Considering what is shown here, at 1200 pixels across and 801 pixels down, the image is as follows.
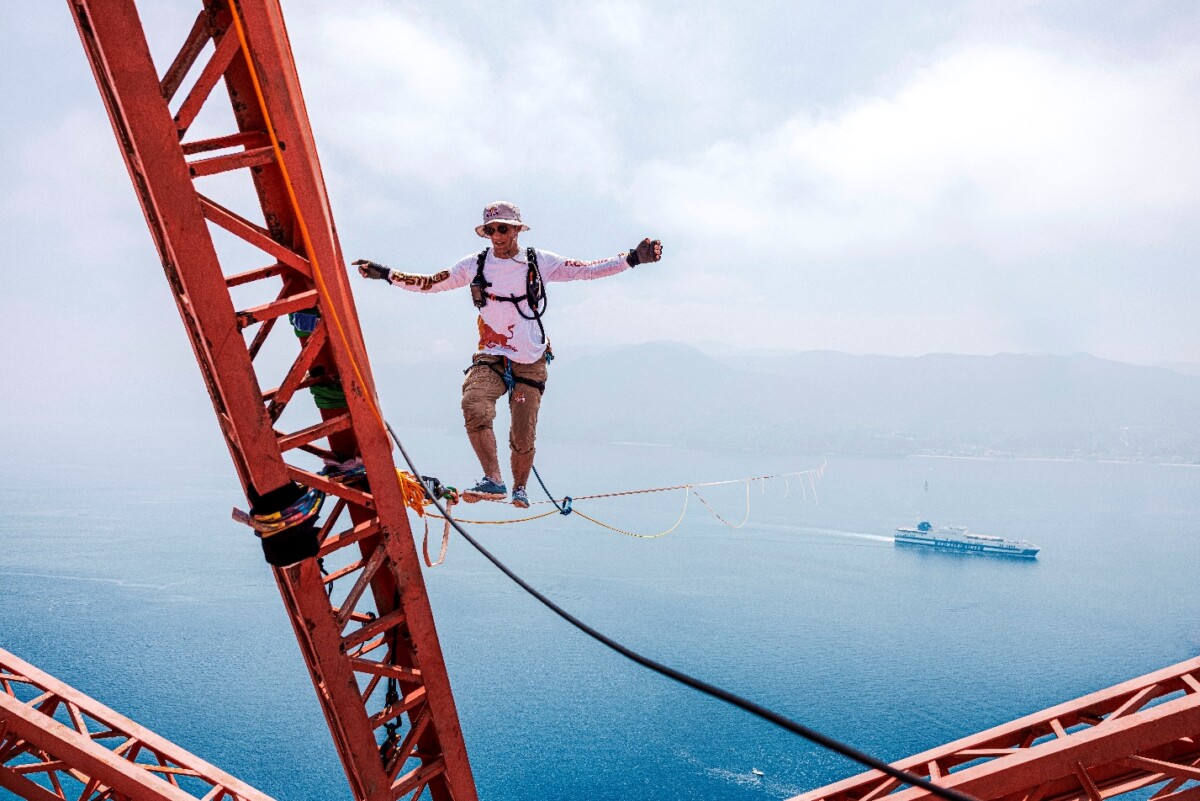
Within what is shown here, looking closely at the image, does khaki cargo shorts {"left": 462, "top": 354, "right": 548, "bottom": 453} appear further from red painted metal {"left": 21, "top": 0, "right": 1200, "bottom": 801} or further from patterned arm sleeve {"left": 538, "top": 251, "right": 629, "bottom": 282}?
red painted metal {"left": 21, "top": 0, "right": 1200, "bottom": 801}

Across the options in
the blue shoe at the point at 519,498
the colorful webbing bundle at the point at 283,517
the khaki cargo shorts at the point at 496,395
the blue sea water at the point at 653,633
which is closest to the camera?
the colorful webbing bundle at the point at 283,517

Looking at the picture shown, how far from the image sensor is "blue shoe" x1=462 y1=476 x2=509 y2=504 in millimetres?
5562

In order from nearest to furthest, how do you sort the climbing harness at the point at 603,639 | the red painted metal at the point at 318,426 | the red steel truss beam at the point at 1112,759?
1. the climbing harness at the point at 603,639
2. the red painted metal at the point at 318,426
3. the red steel truss beam at the point at 1112,759

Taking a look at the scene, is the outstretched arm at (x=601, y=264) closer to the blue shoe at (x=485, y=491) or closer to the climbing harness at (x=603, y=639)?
the blue shoe at (x=485, y=491)

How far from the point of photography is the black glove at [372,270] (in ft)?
15.6

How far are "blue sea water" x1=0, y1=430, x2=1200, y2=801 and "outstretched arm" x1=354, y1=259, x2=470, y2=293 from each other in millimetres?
28560

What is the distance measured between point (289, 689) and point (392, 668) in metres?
39.1

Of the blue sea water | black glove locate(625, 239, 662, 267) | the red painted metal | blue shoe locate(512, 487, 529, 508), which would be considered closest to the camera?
the red painted metal

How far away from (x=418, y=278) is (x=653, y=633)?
139ft

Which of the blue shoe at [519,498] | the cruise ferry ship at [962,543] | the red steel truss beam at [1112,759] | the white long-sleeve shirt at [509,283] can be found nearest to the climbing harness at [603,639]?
the red steel truss beam at [1112,759]

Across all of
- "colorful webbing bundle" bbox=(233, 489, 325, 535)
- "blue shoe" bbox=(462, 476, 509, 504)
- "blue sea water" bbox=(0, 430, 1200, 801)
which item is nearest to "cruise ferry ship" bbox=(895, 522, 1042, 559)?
"blue sea water" bbox=(0, 430, 1200, 801)

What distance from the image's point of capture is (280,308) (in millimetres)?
2936

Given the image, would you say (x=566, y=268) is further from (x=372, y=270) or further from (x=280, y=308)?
(x=280, y=308)

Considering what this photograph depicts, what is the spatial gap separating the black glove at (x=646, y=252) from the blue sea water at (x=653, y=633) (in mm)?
28923
